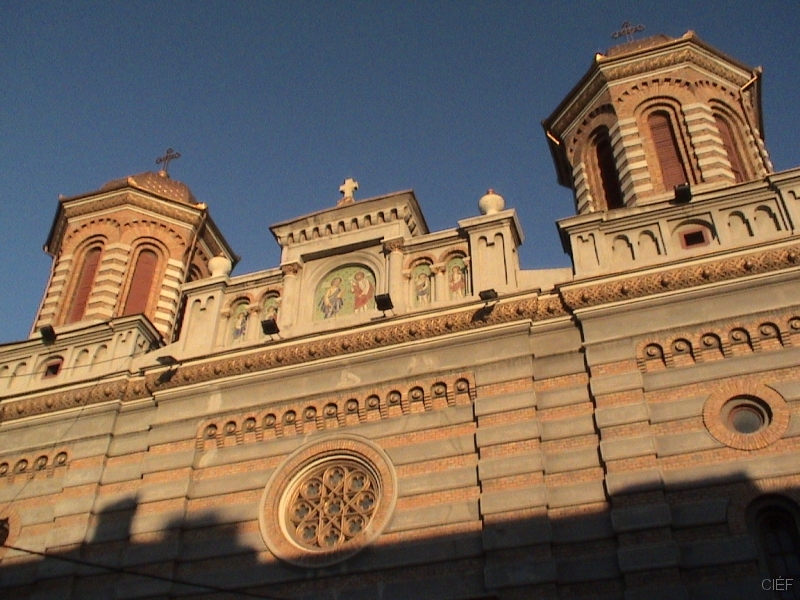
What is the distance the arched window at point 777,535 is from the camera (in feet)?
33.9

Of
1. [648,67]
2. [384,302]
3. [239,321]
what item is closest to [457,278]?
[384,302]

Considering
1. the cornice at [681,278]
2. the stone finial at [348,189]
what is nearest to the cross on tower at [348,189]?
the stone finial at [348,189]

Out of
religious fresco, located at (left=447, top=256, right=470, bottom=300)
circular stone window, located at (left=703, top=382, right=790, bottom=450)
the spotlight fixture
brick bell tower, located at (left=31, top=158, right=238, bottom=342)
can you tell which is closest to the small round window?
circular stone window, located at (left=703, top=382, right=790, bottom=450)

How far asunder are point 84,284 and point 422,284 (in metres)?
8.89

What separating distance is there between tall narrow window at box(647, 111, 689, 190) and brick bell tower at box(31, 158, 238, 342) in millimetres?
10817

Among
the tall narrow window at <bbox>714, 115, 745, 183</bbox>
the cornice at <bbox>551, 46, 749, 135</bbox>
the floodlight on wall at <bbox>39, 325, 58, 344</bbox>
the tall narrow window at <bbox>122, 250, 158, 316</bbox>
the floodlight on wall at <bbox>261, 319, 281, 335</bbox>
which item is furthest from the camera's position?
the tall narrow window at <bbox>122, 250, 158, 316</bbox>

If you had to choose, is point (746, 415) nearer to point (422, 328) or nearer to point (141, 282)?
point (422, 328)

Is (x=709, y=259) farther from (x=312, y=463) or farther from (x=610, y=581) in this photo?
(x=312, y=463)

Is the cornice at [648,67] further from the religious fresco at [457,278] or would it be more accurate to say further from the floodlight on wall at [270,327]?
the floodlight on wall at [270,327]

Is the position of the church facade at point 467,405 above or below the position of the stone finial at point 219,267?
below

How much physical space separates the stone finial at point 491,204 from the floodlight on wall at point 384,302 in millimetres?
2529

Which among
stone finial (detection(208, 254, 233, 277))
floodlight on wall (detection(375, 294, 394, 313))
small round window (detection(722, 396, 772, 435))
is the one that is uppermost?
stone finial (detection(208, 254, 233, 277))

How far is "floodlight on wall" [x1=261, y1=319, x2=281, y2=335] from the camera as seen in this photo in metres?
15.1

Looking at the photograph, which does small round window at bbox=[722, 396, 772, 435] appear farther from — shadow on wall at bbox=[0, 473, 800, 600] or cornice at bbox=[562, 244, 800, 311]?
cornice at bbox=[562, 244, 800, 311]
